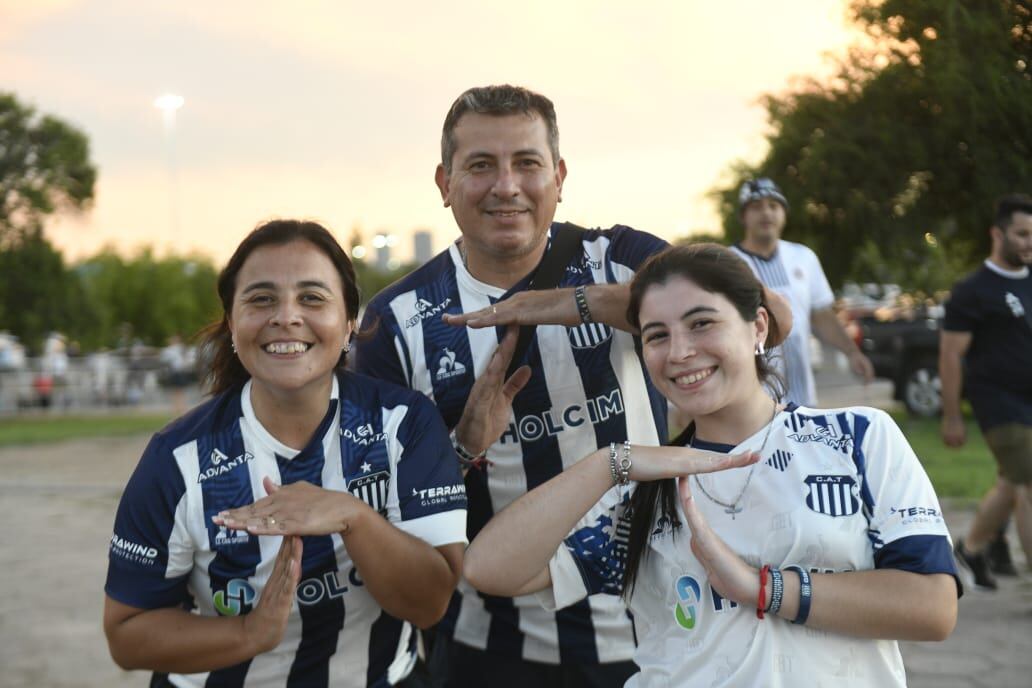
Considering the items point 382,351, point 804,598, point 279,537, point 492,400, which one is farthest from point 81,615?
point 804,598

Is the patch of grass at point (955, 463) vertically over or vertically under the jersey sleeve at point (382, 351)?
under

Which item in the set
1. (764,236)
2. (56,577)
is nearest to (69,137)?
(56,577)

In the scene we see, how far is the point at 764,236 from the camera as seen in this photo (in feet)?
20.6

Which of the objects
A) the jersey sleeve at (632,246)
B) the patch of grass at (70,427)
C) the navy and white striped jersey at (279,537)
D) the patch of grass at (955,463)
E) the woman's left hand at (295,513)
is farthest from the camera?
the patch of grass at (70,427)

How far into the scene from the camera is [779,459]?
7.93ft

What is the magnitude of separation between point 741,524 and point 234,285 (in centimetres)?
144

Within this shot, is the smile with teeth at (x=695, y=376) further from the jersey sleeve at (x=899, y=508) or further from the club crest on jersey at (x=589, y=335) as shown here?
the club crest on jersey at (x=589, y=335)

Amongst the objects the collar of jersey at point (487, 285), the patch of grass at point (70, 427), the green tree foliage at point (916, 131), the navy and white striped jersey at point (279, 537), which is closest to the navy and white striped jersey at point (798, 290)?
the collar of jersey at point (487, 285)

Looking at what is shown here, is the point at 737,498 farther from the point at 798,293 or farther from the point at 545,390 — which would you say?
the point at 798,293

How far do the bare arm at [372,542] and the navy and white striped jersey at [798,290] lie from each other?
3.96 meters

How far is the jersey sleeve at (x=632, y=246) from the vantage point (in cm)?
323

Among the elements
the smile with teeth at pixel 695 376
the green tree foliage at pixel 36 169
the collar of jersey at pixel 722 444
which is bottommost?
the collar of jersey at pixel 722 444

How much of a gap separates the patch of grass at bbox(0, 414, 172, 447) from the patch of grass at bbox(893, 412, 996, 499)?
1260 centimetres

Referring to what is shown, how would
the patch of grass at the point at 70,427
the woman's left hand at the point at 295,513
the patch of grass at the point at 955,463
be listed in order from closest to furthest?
the woman's left hand at the point at 295,513 → the patch of grass at the point at 955,463 → the patch of grass at the point at 70,427
